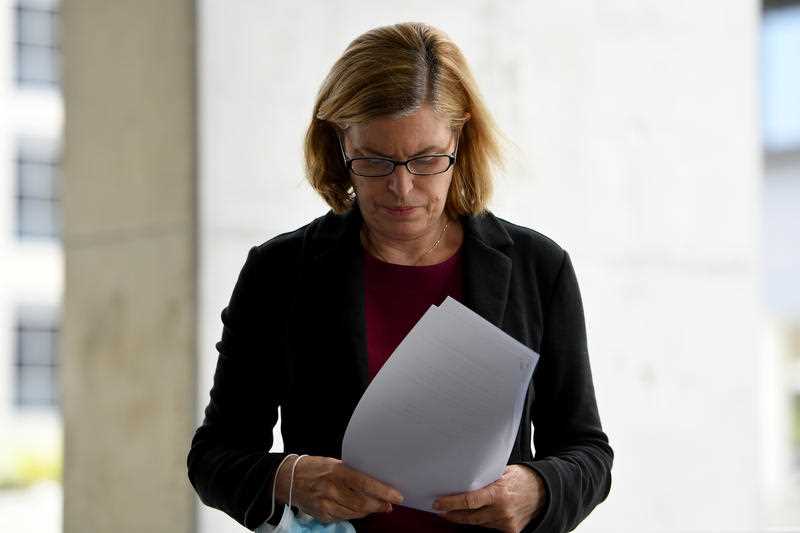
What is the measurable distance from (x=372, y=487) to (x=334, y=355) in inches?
8.5

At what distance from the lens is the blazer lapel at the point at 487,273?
1.46 meters

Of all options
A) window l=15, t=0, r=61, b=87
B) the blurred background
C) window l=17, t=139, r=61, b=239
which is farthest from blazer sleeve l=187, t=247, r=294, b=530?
window l=15, t=0, r=61, b=87

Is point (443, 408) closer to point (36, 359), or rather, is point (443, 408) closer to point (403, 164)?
point (403, 164)

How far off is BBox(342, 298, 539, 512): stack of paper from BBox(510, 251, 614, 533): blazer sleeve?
164 mm

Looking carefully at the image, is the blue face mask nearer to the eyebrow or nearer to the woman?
the woman

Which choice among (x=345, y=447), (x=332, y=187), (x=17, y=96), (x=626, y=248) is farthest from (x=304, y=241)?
(x=17, y=96)

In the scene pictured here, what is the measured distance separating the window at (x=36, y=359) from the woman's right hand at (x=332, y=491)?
57.6ft

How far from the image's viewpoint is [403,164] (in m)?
1.39

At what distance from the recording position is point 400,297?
1.49 metres

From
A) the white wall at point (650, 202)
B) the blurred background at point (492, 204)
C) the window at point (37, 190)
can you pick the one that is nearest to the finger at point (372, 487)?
the blurred background at point (492, 204)

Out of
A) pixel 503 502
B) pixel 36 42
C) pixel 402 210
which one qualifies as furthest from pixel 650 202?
pixel 36 42

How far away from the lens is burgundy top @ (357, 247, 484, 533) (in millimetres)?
1469

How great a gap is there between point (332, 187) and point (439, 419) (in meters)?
0.46

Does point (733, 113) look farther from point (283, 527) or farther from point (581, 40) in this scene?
point (283, 527)
